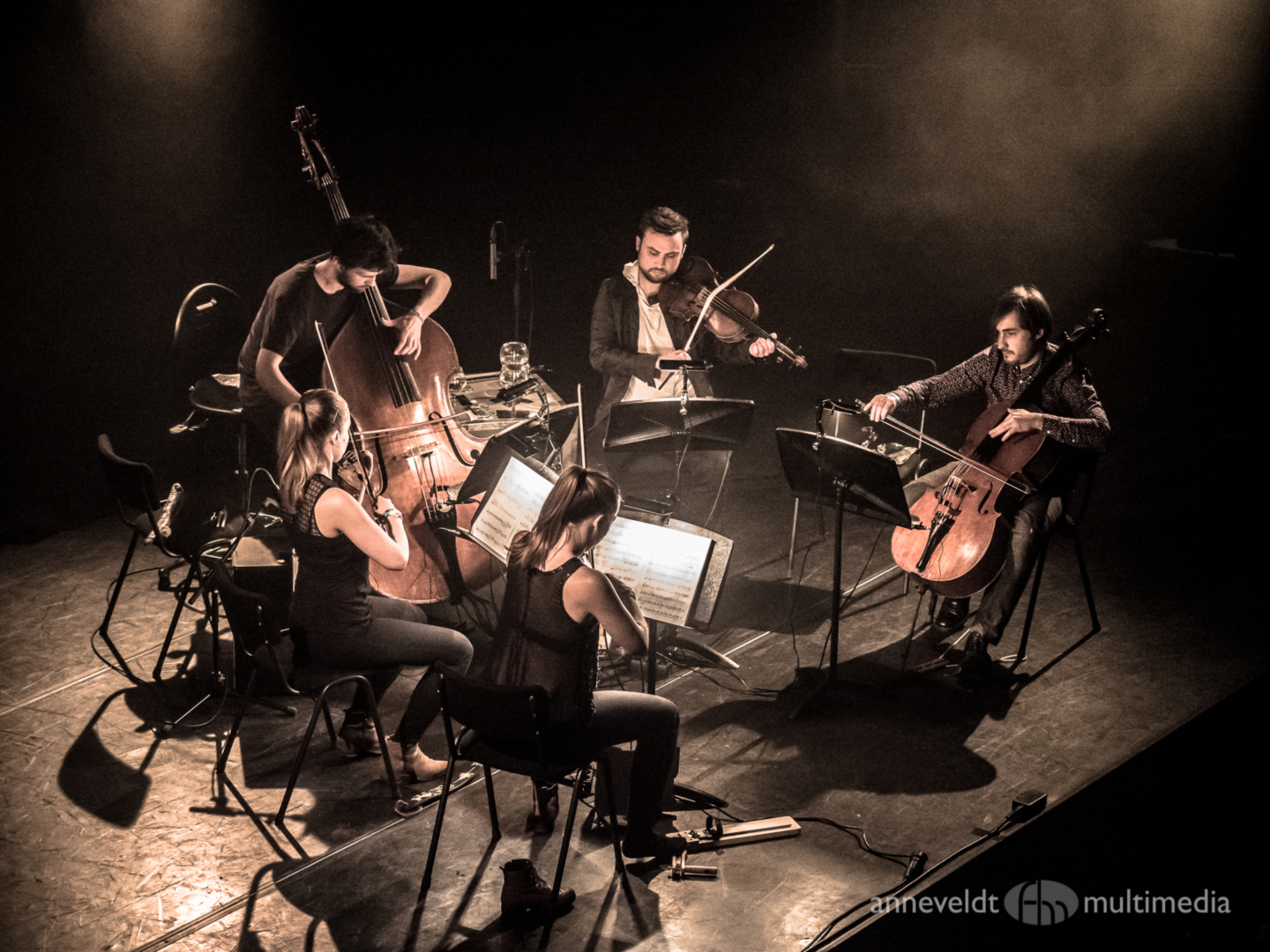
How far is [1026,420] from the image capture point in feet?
13.4

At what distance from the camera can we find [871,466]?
362 centimetres

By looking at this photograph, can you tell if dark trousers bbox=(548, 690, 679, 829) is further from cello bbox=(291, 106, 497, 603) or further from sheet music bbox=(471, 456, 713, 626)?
cello bbox=(291, 106, 497, 603)

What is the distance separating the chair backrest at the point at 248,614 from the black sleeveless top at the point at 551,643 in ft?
2.77

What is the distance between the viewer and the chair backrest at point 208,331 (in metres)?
5.04

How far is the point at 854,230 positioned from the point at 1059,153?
4.26 ft

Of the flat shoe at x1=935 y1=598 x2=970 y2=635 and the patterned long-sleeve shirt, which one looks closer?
the patterned long-sleeve shirt

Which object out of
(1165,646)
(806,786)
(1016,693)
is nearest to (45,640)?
(806,786)

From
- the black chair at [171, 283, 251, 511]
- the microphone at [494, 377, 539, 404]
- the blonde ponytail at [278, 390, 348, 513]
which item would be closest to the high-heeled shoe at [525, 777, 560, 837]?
the blonde ponytail at [278, 390, 348, 513]

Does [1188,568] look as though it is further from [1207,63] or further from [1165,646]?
[1207,63]

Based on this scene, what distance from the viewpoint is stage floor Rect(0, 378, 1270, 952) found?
9.98ft

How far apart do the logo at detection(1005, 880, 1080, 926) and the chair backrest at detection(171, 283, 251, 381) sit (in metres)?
4.19

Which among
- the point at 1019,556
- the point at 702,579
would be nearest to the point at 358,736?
the point at 702,579

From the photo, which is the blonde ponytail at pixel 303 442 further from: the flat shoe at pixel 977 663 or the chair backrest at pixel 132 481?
the flat shoe at pixel 977 663

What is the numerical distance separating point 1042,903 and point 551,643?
1.52m
